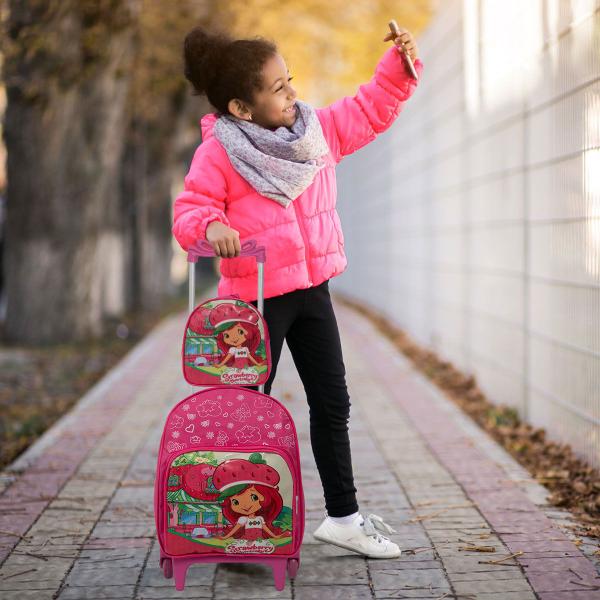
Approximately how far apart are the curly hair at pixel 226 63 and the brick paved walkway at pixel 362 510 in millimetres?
1741

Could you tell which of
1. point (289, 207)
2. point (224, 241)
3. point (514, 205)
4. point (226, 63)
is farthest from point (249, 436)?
point (514, 205)

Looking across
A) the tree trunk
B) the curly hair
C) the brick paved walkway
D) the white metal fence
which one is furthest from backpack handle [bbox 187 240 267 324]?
the tree trunk

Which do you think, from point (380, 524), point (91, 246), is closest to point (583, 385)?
point (380, 524)

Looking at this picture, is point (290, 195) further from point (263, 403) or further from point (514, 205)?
point (514, 205)

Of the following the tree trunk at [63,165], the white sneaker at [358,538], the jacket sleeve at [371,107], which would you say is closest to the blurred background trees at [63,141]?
the tree trunk at [63,165]

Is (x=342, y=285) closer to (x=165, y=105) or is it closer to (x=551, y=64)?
(x=165, y=105)

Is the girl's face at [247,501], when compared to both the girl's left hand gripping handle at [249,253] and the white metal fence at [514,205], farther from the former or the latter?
the white metal fence at [514,205]

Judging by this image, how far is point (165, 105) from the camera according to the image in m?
19.6

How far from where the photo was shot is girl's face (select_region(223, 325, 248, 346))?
3873mm

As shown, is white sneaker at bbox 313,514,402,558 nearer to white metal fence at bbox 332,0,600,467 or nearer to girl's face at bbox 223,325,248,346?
girl's face at bbox 223,325,248,346

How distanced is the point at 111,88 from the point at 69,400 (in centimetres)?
492

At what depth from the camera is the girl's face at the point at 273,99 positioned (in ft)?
12.8

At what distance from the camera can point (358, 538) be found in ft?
13.6

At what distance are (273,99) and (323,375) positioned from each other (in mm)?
1032
